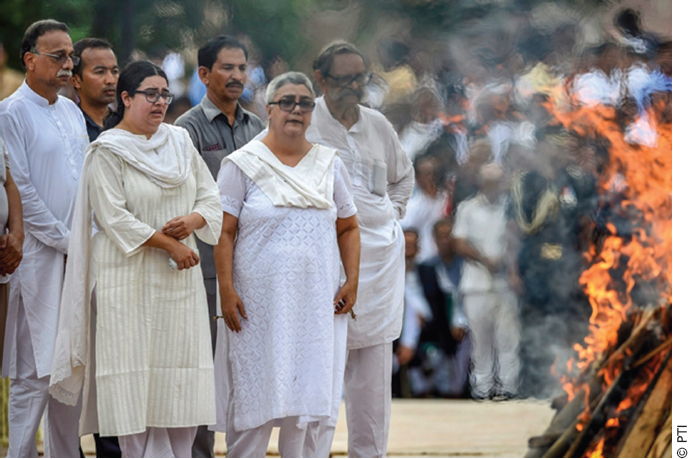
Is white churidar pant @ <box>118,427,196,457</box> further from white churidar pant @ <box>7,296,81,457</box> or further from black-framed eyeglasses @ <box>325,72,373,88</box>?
black-framed eyeglasses @ <box>325,72,373,88</box>

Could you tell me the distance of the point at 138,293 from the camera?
11.4 ft

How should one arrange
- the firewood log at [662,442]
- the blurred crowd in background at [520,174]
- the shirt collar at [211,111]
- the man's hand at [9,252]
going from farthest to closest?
the blurred crowd in background at [520,174]
the firewood log at [662,442]
the shirt collar at [211,111]
the man's hand at [9,252]

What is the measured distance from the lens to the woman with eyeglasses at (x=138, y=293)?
11.3 feet

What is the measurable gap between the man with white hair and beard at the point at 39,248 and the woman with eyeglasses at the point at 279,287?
73cm

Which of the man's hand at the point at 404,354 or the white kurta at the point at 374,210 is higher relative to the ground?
the white kurta at the point at 374,210

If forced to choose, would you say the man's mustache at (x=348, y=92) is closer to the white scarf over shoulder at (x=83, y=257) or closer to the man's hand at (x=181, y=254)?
the white scarf over shoulder at (x=83, y=257)

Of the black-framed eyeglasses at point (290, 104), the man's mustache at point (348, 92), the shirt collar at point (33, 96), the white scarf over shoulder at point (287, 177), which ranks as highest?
the man's mustache at point (348, 92)

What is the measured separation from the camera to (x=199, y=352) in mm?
3553

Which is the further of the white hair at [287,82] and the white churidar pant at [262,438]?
the white hair at [287,82]

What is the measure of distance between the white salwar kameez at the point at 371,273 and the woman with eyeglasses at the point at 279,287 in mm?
401

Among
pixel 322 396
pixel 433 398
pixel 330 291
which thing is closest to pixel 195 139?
pixel 330 291

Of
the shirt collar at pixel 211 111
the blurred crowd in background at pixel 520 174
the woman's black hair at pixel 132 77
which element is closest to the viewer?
the woman's black hair at pixel 132 77

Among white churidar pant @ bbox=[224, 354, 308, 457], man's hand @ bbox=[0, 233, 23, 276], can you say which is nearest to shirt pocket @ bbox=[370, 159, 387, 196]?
white churidar pant @ bbox=[224, 354, 308, 457]
